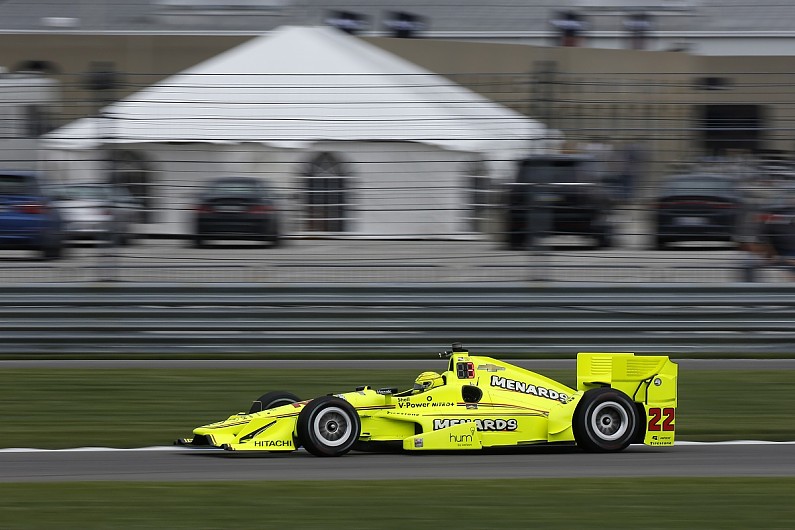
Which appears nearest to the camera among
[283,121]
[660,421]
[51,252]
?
[660,421]

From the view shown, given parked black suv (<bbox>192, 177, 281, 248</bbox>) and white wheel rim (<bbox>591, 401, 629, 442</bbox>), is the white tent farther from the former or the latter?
white wheel rim (<bbox>591, 401, 629, 442</bbox>)

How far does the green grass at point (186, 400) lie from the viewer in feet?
26.1

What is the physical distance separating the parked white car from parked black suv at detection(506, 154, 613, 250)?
11.7 ft

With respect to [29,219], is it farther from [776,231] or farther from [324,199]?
[776,231]

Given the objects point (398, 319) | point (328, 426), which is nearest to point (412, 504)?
point (328, 426)

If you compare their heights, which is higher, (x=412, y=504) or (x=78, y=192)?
(x=78, y=192)

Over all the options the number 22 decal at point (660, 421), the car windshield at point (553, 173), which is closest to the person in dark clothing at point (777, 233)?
the car windshield at point (553, 173)

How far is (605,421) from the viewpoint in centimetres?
732

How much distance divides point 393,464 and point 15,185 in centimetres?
585

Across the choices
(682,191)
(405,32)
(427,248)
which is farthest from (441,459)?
(405,32)

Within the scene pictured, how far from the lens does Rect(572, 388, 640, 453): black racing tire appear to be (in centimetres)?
725

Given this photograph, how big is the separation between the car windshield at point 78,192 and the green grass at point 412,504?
5.33m

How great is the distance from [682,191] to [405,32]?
17.6 m

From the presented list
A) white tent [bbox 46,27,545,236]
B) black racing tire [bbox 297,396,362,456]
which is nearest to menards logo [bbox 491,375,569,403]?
black racing tire [bbox 297,396,362,456]
